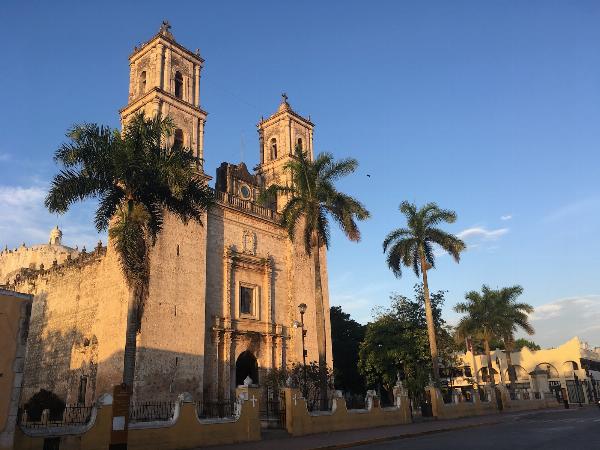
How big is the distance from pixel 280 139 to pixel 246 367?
16336mm

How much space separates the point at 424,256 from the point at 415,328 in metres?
5.96

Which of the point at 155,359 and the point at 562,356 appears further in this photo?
the point at 562,356

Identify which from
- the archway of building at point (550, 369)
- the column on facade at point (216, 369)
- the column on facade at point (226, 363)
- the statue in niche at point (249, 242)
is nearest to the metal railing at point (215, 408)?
the column on facade at point (216, 369)

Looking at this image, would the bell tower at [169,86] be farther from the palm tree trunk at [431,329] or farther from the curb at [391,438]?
the curb at [391,438]

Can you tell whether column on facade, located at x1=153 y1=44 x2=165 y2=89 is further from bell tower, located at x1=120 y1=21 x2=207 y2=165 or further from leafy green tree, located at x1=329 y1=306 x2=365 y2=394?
leafy green tree, located at x1=329 y1=306 x2=365 y2=394

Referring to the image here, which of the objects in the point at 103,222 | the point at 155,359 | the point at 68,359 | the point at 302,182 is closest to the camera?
the point at 103,222

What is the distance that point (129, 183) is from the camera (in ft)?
55.8

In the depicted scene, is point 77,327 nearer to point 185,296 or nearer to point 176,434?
point 185,296

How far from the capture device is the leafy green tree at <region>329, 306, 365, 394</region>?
135 feet

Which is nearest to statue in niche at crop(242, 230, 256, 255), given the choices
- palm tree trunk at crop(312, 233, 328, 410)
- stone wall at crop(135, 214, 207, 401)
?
stone wall at crop(135, 214, 207, 401)

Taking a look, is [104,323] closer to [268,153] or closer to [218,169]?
[218,169]

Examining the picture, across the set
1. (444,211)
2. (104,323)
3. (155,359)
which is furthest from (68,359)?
(444,211)

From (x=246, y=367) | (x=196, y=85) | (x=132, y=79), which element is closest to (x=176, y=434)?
(x=246, y=367)

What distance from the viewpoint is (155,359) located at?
23641 mm
